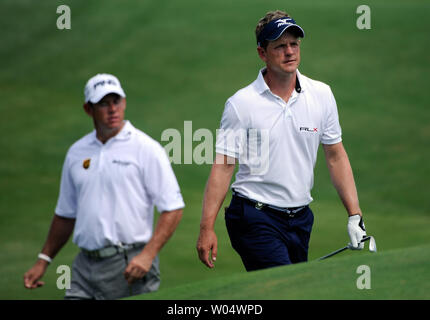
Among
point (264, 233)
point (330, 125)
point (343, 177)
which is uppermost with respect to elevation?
point (330, 125)

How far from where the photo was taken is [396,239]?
542 inches

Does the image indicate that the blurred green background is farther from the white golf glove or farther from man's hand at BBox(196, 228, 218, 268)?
the white golf glove

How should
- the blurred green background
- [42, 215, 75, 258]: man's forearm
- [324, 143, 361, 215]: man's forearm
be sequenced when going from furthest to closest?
the blurred green background → [324, 143, 361, 215]: man's forearm → [42, 215, 75, 258]: man's forearm

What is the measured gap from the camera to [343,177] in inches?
267

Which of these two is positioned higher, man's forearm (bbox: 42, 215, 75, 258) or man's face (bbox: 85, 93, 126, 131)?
man's face (bbox: 85, 93, 126, 131)

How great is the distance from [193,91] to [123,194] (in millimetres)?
15787

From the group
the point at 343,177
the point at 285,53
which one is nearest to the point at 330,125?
the point at 343,177

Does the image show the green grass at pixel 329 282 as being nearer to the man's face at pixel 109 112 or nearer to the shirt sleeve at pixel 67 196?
the shirt sleeve at pixel 67 196

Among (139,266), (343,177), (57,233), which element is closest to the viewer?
(139,266)

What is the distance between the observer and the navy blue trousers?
6.44 metres

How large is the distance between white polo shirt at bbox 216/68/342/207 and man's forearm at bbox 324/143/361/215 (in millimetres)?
277

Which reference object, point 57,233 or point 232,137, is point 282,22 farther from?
point 57,233

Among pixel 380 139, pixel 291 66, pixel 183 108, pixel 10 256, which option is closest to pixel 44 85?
pixel 183 108

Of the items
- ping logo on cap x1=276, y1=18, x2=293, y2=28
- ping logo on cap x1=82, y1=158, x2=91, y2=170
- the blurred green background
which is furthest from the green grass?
the blurred green background
